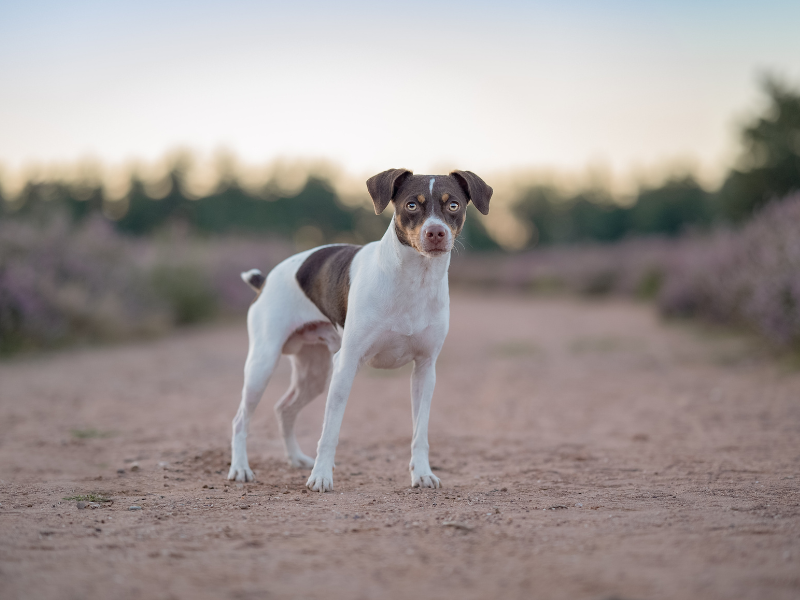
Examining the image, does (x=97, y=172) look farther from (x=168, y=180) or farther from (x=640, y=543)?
(x=640, y=543)

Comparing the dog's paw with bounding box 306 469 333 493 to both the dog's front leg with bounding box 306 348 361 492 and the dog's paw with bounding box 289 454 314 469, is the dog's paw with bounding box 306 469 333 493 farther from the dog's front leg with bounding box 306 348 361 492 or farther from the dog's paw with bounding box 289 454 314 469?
the dog's paw with bounding box 289 454 314 469

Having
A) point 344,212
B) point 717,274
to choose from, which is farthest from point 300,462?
point 344,212

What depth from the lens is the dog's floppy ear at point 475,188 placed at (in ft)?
13.9

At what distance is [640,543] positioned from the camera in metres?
2.75

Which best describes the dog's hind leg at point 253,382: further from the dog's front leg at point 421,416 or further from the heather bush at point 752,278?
the heather bush at point 752,278

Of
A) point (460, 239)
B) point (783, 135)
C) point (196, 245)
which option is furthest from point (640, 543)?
point (783, 135)

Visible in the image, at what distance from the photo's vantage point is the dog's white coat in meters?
4.00

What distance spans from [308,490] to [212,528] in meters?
1.01

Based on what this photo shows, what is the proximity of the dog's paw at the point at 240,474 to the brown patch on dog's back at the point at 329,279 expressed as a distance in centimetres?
112

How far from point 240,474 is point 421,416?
1.24 m

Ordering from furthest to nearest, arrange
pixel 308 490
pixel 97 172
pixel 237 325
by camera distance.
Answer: pixel 97 172, pixel 237 325, pixel 308 490

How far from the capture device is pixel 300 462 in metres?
5.01

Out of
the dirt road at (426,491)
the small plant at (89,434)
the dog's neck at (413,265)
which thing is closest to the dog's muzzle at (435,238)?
the dog's neck at (413,265)

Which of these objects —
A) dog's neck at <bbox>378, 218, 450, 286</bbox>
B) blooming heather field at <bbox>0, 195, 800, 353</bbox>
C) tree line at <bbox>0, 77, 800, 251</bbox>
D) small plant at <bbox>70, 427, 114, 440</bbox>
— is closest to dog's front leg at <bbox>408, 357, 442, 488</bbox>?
dog's neck at <bbox>378, 218, 450, 286</bbox>
